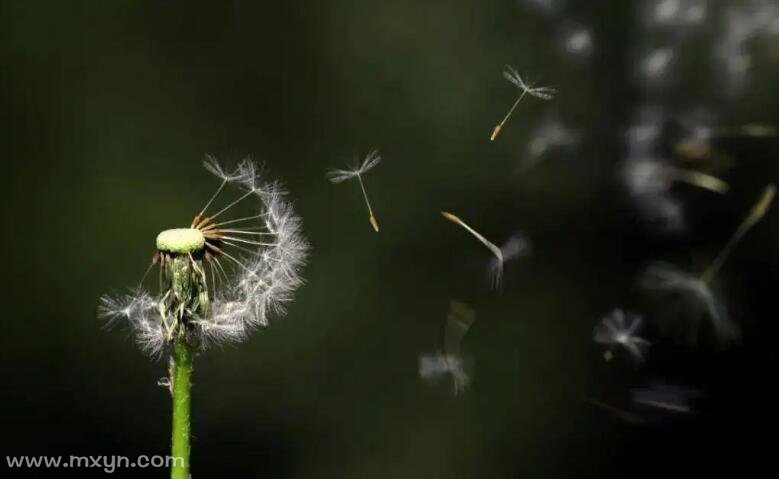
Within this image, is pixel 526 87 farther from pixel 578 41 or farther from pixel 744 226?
pixel 744 226

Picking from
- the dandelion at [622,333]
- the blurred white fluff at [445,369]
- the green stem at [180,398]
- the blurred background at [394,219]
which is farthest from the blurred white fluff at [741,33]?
the green stem at [180,398]

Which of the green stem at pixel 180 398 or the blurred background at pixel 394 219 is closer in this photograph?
the green stem at pixel 180 398

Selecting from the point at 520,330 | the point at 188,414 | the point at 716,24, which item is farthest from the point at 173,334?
the point at 716,24

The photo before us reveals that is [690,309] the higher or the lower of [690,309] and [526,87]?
the lower

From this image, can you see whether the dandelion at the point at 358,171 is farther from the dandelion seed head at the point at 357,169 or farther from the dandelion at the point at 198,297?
the dandelion at the point at 198,297

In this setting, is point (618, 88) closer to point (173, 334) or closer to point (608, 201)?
point (608, 201)

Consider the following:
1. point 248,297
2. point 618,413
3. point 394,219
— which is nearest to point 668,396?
point 618,413

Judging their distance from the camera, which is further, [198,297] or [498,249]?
[498,249]

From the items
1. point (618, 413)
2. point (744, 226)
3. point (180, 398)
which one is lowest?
point (180, 398)

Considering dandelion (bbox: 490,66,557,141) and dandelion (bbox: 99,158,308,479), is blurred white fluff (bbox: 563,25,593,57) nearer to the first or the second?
dandelion (bbox: 490,66,557,141)
